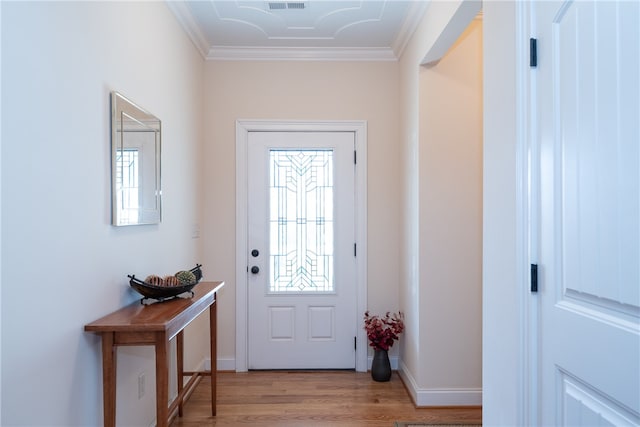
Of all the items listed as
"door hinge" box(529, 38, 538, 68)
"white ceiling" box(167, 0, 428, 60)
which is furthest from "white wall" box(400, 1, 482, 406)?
"door hinge" box(529, 38, 538, 68)

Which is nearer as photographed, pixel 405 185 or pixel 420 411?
pixel 420 411

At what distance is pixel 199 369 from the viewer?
332 cm

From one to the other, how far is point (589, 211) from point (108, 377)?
186 centimetres

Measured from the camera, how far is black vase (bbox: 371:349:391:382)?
3.27 m

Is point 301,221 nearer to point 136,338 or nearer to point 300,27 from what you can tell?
point 300,27

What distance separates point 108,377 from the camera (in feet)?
5.54

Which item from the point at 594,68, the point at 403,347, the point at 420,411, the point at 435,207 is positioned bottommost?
the point at 420,411

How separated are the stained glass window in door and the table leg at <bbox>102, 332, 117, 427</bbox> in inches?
74.0

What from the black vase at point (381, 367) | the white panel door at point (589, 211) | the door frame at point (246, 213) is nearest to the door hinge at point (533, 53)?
the white panel door at point (589, 211)

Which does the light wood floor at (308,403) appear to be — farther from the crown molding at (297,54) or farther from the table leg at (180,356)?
the crown molding at (297,54)

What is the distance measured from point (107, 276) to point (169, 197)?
3.03ft

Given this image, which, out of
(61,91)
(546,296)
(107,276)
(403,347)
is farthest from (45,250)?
(403,347)

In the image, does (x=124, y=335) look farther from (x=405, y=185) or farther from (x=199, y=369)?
(x=405, y=185)

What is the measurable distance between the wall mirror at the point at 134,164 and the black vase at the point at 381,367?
2038 millimetres
